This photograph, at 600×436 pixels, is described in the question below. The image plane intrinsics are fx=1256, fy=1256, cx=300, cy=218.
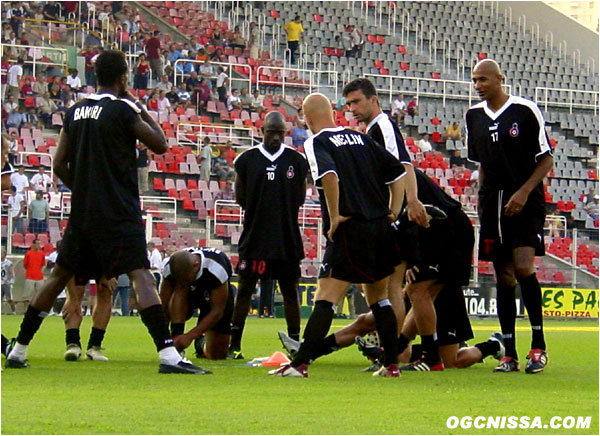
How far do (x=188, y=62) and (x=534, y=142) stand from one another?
27.1 meters

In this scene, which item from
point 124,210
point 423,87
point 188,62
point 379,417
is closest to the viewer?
point 379,417

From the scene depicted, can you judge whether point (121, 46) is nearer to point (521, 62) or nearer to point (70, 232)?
point (521, 62)

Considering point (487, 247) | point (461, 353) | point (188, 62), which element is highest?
point (188, 62)

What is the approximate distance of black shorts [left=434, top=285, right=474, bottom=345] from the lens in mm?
10547

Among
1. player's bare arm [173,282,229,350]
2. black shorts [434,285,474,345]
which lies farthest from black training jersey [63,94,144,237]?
black shorts [434,285,474,345]

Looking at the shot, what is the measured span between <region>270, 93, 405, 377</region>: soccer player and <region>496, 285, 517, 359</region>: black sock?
1.54 meters

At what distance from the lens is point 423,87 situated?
41625mm

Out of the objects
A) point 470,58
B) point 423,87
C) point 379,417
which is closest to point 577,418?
point 379,417

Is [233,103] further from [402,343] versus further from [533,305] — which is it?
[533,305]

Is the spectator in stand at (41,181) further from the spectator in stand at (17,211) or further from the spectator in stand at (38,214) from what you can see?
the spectator in stand at (17,211)

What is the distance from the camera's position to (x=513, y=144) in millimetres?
10219

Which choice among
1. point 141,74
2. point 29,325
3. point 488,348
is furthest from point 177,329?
point 141,74

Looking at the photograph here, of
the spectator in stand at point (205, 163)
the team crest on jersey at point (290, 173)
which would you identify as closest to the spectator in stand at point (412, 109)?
the spectator in stand at point (205, 163)

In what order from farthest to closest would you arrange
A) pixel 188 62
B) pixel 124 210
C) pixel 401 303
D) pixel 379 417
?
pixel 188 62, pixel 401 303, pixel 124 210, pixel 379 417
